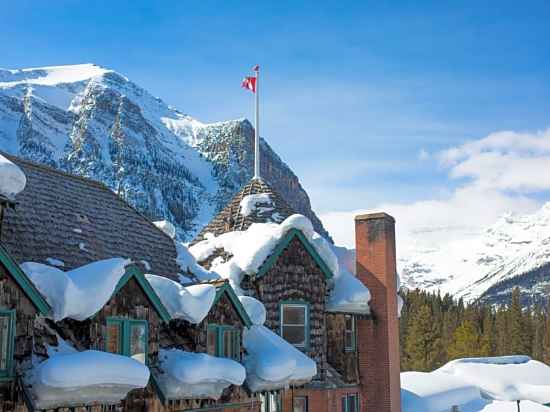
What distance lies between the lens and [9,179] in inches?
568

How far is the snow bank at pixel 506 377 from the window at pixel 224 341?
21795 millimetres

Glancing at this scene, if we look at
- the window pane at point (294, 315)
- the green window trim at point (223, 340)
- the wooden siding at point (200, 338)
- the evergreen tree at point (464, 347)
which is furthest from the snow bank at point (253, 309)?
the evergreen tree at point (464, 347)

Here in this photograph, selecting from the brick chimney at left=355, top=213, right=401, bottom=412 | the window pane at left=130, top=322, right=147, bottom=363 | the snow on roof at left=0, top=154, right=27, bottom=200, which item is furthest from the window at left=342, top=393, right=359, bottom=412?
the snow on roof at left=0, top=154, right=27, bottom=200

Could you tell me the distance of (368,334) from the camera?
28031mm

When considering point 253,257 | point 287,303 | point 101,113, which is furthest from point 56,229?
point 101,113

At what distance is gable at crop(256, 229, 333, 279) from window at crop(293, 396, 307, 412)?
4.04m

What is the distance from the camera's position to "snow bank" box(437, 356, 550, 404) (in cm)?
3666

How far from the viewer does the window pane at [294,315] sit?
967 inches

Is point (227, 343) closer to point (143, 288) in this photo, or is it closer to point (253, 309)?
point (253, 309)

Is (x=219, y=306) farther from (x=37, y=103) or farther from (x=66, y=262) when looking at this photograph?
(x=37, y=103)

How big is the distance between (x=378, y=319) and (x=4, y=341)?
57.4 ft

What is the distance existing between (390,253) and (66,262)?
50.4ft

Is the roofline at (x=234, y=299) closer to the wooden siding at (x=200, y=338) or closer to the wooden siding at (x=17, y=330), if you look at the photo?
the wooden siding at (x=200, y=338)

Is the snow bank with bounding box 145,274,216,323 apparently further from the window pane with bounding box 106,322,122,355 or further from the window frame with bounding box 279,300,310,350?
the window frame with bounding box 279,300,310,350
